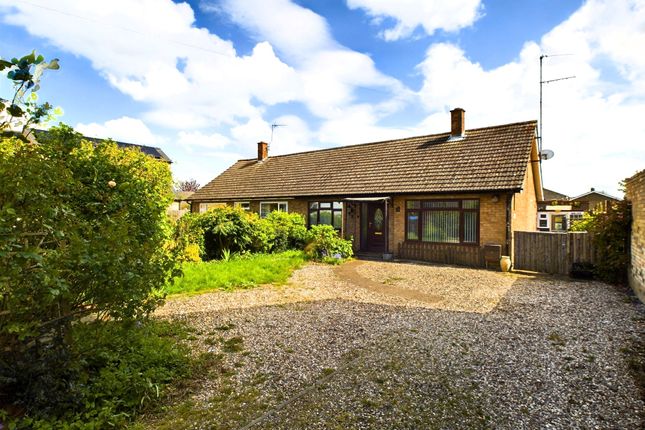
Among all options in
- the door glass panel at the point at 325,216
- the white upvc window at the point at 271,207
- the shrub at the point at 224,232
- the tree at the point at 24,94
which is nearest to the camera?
the tree at the point at 24,94

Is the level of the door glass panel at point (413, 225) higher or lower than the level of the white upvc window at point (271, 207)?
lower

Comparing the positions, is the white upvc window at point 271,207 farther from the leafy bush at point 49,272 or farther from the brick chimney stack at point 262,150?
the leafy bush at point 49,272

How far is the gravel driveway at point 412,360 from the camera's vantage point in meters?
3.45

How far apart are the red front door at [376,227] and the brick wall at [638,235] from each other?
9.49 m

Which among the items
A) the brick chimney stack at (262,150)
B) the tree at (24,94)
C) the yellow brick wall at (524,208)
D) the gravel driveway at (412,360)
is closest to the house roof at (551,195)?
the yellow brick wall at (524,208)

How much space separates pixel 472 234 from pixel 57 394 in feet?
45.7

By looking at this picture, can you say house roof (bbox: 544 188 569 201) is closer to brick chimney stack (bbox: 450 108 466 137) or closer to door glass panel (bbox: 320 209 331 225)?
brick chimney stack (bbox: 450 108 466 137)

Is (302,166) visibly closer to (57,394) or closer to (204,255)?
(204,255)

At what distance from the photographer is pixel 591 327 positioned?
6230 mm

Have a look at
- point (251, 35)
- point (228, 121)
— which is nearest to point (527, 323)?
point (251, 35)

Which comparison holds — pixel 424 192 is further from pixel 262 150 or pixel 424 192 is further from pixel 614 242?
pixel 262 150

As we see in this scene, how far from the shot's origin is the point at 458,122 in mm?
17734

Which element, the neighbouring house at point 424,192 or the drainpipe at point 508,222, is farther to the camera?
the neighbouring house at point 424,192

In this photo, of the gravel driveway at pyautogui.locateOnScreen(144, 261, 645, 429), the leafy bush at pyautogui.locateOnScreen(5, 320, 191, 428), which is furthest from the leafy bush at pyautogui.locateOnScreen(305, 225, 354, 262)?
the leafy bush at pyautogui.locateOnScreen(5, 320, 191, 428)
